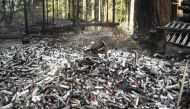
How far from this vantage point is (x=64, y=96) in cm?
884

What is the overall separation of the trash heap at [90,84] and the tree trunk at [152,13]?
4.51 metres

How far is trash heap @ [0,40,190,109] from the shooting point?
876cm

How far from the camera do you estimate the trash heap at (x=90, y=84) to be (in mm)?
8758

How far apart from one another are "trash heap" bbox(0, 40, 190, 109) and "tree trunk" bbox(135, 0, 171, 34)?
14.8 ft

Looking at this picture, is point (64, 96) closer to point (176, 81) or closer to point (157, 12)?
point (176, 81)

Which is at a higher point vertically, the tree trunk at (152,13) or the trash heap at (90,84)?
the tree trunk at (152,13)

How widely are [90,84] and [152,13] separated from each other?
8374mm

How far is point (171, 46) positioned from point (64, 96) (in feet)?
28.0

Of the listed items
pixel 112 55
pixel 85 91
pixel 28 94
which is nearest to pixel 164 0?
pixel 112 55

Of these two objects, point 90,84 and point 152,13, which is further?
point 152,13

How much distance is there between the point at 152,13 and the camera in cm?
1638

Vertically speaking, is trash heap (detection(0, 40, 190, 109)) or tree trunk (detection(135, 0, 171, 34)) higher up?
tree trunk (detection(135, 0, 171, 34))

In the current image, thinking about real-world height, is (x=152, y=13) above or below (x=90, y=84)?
above

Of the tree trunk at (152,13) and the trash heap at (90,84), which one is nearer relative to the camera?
the trash heap at (90,84)
